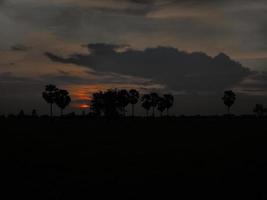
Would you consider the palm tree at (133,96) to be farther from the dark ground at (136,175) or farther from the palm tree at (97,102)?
the dark ground at (136,175)

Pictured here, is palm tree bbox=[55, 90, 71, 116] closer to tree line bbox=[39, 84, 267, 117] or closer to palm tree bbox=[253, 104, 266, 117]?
tree line bbox=[39, 84, 267, 117]

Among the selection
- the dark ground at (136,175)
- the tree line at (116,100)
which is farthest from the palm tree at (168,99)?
the dark ground at (136,175)

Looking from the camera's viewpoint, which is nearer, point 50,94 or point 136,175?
point 136,175

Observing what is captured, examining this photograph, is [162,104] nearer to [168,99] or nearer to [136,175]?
[168,99]

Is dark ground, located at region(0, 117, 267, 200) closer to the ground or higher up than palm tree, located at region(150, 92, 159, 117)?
closer to the ground

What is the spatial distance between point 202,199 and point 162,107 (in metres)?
167

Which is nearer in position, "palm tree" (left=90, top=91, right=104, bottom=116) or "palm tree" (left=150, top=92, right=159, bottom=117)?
"palm tree" (left=90, top=91, right=104, bottom=116)

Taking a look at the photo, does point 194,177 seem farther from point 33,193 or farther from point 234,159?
point 33,193

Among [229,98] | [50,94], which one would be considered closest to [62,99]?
[50,94]

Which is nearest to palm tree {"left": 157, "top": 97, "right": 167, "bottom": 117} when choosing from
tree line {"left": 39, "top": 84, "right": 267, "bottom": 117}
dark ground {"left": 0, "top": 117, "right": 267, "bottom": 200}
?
tree line {"left": 39, "top": 84, "right": 267, "bottom": 117}

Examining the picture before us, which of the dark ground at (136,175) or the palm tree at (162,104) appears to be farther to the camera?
the palm tree at (162,104)

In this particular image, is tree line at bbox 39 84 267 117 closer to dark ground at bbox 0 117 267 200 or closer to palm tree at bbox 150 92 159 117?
palm tree at bbox 150 92 159 117

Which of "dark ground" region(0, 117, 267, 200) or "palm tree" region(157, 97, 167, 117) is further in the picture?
"palm tree" region(157, 97, 167, 117)

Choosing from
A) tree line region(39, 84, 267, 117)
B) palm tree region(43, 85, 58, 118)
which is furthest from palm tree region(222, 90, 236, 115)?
palm tree region(43, 85, 58, 118)
